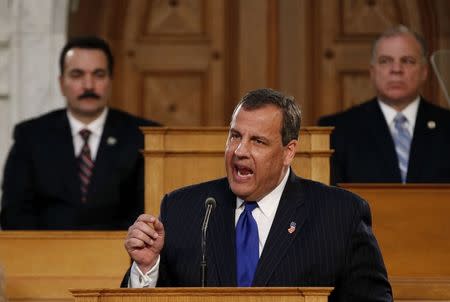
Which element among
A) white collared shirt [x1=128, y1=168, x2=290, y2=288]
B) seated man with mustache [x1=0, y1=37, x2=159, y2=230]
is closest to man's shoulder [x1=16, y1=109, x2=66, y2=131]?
seated man with mustache [x1=0, y1=37, x2=159, y2=230]

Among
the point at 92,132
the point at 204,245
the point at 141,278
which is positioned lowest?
the point at 141,278

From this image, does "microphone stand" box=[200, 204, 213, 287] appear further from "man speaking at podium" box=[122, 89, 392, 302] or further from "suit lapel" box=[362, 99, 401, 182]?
"suit lapel" box=[362, 99, 401, 182]

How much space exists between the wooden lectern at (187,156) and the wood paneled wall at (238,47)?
8.32 feet

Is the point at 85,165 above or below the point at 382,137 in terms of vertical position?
below

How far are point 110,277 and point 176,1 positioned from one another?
9.89 ft

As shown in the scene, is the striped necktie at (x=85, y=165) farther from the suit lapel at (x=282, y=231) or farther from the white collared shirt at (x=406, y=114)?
the suit lapel at (x=282, y=231)

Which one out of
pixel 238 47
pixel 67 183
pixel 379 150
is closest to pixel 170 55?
pixel 238 47

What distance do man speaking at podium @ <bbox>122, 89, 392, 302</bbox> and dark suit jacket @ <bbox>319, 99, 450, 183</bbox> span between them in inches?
58.3

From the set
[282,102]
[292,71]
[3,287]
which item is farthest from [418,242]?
[292,71]

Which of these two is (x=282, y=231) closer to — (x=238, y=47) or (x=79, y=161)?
(x=79, y=161)

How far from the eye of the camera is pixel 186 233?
154 inches

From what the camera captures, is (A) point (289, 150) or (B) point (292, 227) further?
(A) point (289, 150)

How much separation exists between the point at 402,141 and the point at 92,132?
4.50 ft

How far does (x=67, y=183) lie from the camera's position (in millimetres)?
5562
